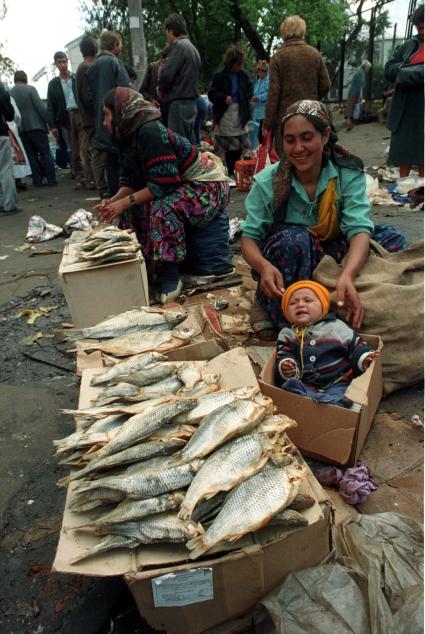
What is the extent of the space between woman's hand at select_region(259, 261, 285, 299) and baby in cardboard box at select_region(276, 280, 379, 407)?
22cm

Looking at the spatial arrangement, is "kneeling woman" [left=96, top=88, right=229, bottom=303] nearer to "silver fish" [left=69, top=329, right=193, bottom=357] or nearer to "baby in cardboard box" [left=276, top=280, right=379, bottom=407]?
"silver fish" [left=69, top=329, right=193, bottom=357]

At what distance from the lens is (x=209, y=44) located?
19.5 metres

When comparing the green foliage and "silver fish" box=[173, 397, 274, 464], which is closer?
"silver fish" box=[173, 397, 274, 464]

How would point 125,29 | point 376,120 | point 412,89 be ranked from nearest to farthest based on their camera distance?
point 412,89
point 376,120
point 125,29

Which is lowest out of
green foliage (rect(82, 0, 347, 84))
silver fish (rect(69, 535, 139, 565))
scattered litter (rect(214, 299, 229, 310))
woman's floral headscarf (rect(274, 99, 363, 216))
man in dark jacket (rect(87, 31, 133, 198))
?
scattered litter (rect(214, 299, 229, 310))

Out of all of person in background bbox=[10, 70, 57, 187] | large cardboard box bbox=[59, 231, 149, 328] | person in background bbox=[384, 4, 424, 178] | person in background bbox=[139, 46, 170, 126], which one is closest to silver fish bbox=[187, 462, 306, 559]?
large cardboard box bbox=[59, 231, 149, 328]

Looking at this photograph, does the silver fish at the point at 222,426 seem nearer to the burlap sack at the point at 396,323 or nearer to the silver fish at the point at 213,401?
the silver fish at the point at 213,401

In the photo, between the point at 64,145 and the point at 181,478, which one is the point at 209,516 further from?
the point at 64,145

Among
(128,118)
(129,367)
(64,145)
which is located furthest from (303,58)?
(64,145)

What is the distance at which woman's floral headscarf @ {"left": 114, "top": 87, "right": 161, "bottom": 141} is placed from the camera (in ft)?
12.5

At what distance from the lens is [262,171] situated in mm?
3146

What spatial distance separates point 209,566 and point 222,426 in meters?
0.46

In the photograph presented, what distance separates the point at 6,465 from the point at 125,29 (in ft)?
89.1

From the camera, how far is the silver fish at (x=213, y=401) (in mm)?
1883
